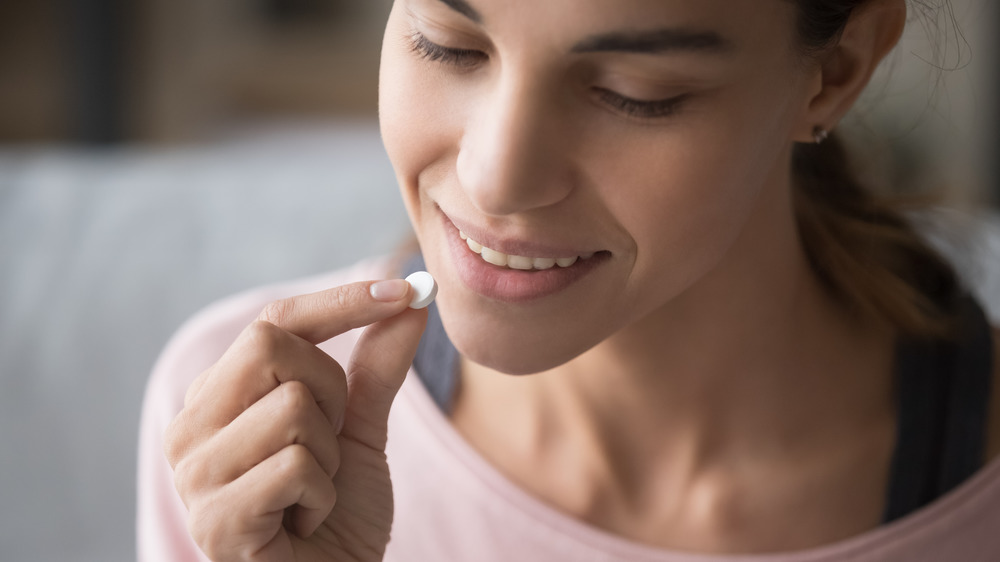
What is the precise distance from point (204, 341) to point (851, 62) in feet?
2.64

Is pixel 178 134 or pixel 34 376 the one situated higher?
pixel 34 376

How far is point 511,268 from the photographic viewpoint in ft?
2.66

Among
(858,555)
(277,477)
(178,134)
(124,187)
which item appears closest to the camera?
(277,477)

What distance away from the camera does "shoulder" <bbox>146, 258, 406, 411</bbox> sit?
1.16 meters

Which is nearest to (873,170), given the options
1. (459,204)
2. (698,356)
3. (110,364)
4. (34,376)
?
(698,356)

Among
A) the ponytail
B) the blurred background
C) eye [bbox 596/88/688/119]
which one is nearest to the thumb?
eye [bbox 596/88/688/119]

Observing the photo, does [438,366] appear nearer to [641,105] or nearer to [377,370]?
[377,370]

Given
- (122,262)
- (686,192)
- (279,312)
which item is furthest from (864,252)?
(122,262)

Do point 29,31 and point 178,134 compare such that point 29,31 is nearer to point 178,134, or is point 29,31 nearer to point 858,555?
point 178,134

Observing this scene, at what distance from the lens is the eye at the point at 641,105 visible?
2.37 feet

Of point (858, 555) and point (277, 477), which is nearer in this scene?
point (277, 477)

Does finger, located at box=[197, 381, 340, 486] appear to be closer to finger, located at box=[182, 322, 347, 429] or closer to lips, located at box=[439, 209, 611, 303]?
finger, located at box=[182, 322, 347, 429]

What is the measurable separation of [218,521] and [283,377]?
12 centimetres

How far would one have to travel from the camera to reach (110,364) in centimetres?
156
